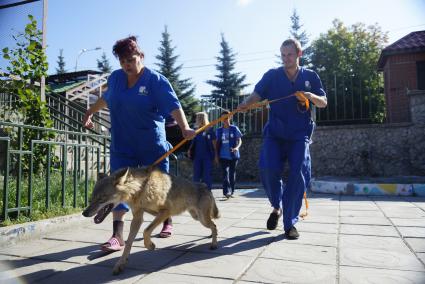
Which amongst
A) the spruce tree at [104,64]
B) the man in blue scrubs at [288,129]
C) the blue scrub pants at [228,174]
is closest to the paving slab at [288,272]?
the man in blue scrubs at [288,129]

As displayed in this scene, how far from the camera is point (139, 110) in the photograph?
11.7 feet

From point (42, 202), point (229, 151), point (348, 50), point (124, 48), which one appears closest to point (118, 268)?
point (124, 48)

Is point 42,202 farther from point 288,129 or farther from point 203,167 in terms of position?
point 203,167

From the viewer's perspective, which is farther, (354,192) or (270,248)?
(354,192)

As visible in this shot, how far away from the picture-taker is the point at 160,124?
12.6 feet

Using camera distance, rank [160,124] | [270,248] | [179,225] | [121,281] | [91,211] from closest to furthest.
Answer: [121,281] < [91,211] < [270,248] < [160,124] < [179,225]

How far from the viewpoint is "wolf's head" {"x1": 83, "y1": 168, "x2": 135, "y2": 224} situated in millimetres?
2895

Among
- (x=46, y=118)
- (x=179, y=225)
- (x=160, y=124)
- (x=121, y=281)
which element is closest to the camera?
(x=121, y=281)

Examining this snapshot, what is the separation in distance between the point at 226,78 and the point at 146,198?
1388 inches

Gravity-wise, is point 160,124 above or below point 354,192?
above

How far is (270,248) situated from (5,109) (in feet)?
17.2

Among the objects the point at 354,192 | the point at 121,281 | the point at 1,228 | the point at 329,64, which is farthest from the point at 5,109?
the point at 329,64

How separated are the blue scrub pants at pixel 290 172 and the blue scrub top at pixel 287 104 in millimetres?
133

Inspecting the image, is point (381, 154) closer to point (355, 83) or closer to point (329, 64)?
point (355, 83)
